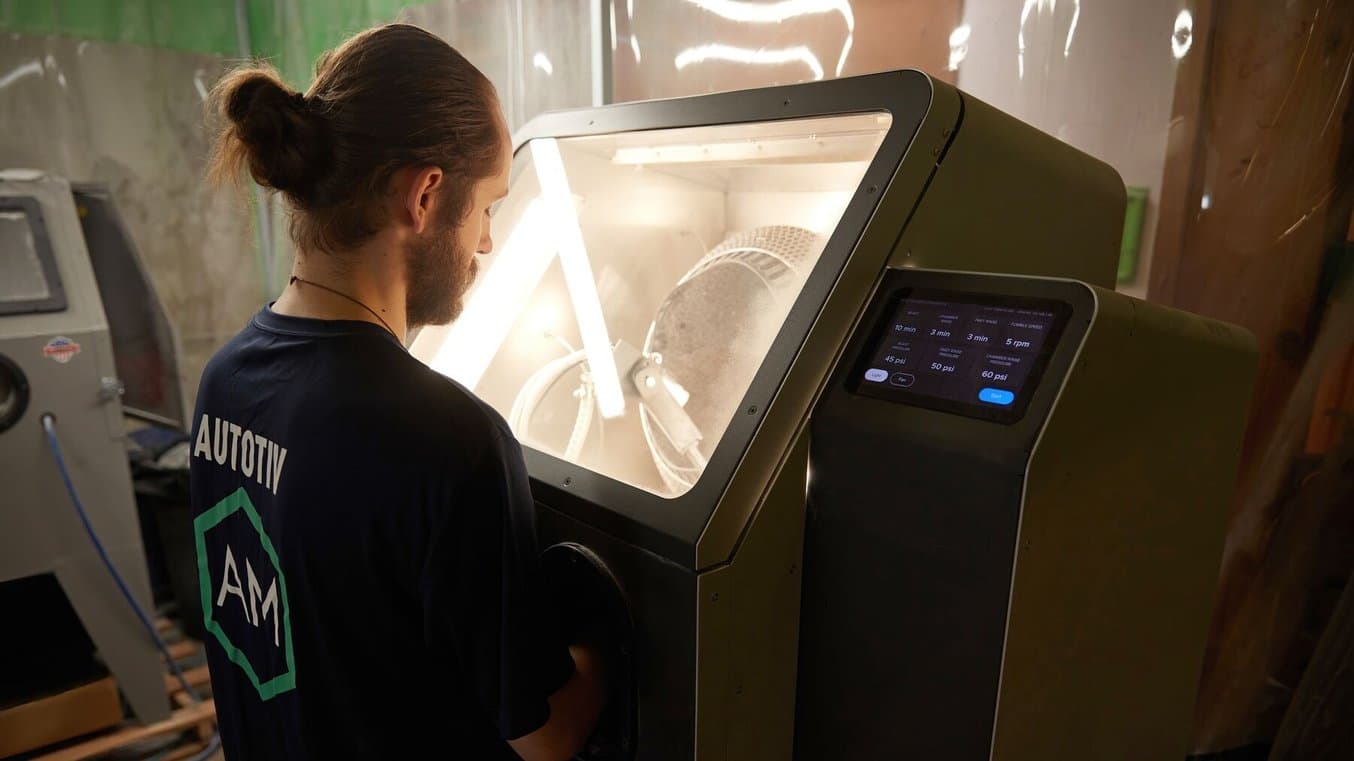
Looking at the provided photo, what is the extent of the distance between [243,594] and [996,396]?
2.85ft

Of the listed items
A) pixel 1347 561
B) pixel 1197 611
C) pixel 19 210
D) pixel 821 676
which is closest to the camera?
pixel 821 676

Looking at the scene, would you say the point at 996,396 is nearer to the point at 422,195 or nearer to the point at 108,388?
the point at 422,195

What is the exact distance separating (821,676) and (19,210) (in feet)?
8.53

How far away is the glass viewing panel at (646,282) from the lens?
3.99ft

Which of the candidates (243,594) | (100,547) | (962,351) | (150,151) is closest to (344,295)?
(243,594)

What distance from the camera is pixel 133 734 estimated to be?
2.37 meters

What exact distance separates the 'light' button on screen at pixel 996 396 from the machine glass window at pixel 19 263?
2.47 meters

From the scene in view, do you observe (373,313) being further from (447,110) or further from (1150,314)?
(1150,314)

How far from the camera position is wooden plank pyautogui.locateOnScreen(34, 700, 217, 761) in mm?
2281

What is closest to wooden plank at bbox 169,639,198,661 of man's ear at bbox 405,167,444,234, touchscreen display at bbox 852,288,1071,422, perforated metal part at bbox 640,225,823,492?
perforated metal part at bbox 640,225,823,492

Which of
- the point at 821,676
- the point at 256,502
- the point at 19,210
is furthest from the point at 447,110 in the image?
the point at 19,210

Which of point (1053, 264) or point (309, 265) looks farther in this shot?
point (1053, 264)

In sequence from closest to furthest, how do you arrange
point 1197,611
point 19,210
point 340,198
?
point 340,198
point 1197,611
point 19,210

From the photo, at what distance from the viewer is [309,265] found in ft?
2.86
